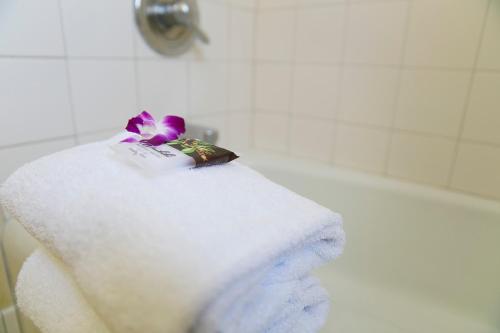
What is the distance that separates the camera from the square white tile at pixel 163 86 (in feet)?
2.81

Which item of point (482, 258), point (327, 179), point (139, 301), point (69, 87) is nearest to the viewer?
point (139, 301)

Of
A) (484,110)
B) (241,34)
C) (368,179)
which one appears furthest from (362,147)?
(241,34)

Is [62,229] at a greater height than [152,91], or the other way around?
[152,91]

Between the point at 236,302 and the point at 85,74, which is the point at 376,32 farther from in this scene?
the point at 236,302

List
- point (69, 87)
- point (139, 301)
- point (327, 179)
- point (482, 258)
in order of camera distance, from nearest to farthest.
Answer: point (139, 301) → point (69, 87) → point (482, 258) → point (327, 179)

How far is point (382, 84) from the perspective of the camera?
920mm

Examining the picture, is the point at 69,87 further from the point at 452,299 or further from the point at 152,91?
the point at 452,299

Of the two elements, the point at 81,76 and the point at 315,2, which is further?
the point at 315,2

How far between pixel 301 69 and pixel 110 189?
0.86 meters

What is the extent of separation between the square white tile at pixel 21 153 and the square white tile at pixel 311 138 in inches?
27.7

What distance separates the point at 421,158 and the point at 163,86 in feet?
2.42

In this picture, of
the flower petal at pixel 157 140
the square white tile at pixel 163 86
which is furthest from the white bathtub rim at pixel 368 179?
the flower petal at pixel 157 140

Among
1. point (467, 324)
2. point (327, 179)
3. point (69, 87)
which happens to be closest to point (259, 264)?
point (69, 87)

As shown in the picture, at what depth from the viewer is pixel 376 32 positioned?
35.4 inches
